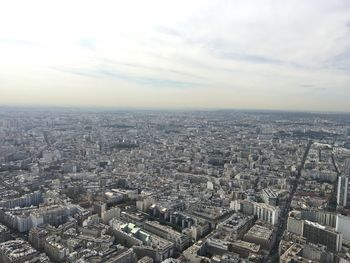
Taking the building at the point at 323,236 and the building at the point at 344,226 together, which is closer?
the building at the point at 323,236

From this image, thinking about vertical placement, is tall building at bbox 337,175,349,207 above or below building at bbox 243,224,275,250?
above

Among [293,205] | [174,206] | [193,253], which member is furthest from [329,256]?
[174,206]

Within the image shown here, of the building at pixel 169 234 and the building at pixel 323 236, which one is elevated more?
the building at pixel 323 236

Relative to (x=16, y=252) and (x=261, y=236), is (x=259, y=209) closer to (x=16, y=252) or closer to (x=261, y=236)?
(x=261, y=236)

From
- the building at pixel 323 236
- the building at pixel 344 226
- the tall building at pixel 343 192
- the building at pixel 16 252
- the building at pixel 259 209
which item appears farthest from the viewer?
the tall building at pixel 343 192

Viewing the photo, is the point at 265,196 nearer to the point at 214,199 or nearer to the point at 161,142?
the point at 214,199

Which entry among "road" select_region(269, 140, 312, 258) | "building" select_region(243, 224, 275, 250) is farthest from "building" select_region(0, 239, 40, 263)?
"road" select_region(269, 140, 312, 258)

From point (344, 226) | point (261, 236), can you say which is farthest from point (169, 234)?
point (344, 226)

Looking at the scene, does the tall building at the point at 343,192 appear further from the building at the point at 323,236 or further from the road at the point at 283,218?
the building at the point at 323,236

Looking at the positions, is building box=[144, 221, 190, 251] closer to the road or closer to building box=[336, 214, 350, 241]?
the road

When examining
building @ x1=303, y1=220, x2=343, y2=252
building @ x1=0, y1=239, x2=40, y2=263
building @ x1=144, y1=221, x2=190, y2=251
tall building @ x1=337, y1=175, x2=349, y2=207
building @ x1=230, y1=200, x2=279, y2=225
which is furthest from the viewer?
tall building @ x1=337, y1=175, x2=349, y2=207

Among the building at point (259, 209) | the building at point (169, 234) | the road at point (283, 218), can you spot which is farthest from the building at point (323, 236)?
the building at point (169, 234)
